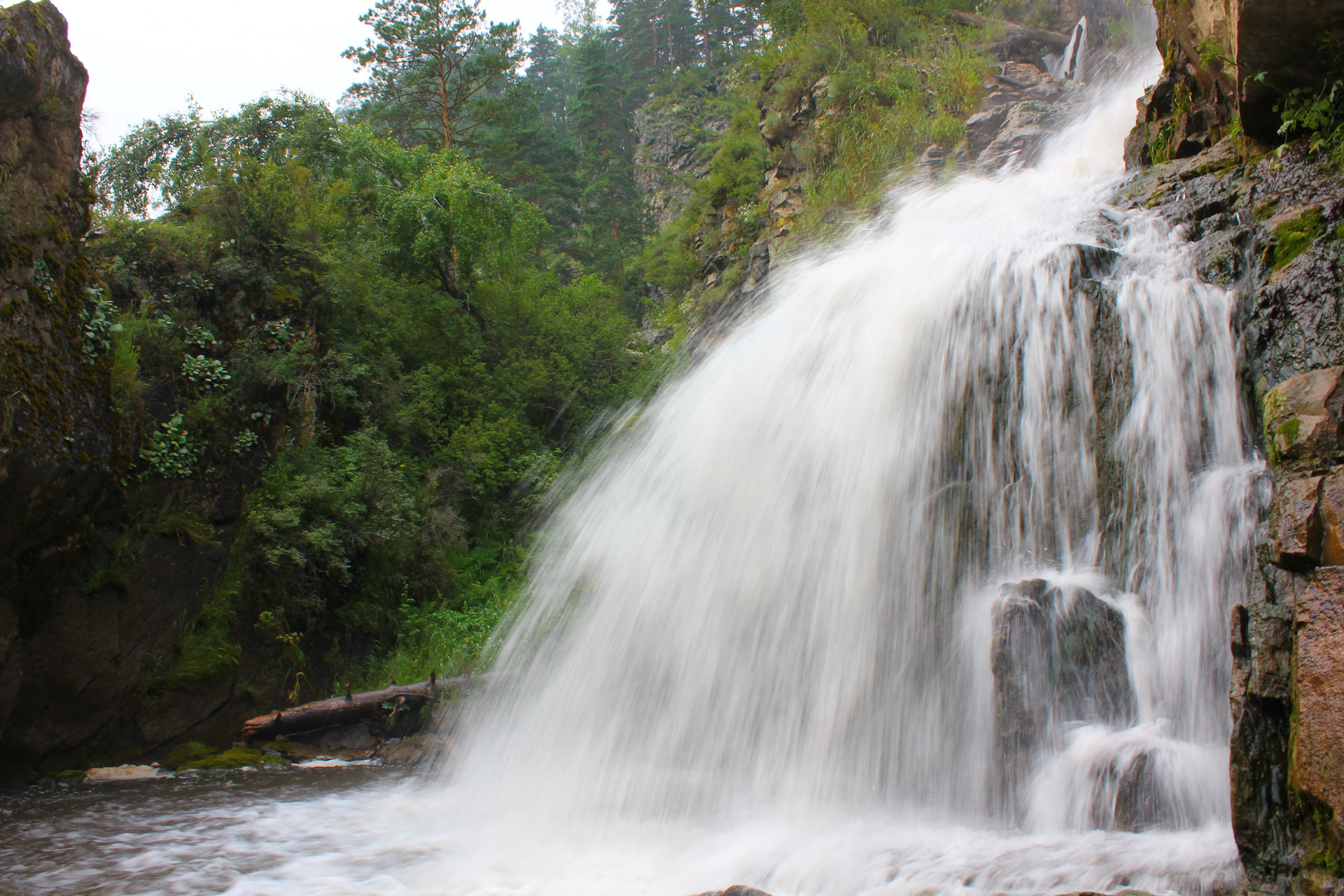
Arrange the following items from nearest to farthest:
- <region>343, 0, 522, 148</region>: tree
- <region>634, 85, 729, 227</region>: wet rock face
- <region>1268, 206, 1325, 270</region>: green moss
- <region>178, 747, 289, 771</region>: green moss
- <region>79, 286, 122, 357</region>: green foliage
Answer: <region>1268, 206, 1325, 270</region>: green moss → <region>178, 747, 289, 771</region>: green moss → <region>79, 286, 122, 357</region>: green foliage → <region>343, 0, 522, 148</region>: tree → <region>634, 85, 729, 227</region>: wet rock face

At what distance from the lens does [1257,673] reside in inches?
150

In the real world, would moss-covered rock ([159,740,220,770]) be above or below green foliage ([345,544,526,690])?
below

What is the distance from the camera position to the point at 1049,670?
536 cm

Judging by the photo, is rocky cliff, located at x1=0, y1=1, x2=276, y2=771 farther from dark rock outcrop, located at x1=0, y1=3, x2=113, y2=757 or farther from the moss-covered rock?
the moss-covered rock

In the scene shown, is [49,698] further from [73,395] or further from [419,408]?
[419,408]

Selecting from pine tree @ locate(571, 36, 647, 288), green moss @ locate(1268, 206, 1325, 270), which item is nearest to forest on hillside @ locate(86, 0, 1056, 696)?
pine tree @ locate(571, 36, 647, 288)

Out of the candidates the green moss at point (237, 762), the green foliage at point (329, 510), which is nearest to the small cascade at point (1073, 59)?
the green foliage at point (329, 510)

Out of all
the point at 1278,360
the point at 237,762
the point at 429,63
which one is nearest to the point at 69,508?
the point at 237,762

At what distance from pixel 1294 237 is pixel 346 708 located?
1029 cm

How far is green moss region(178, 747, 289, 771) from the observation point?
851cm

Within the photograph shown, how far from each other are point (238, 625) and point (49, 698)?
2083 millimetres

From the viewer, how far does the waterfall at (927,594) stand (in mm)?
4902

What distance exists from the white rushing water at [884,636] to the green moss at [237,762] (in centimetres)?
192

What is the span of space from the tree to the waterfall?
19350mm
